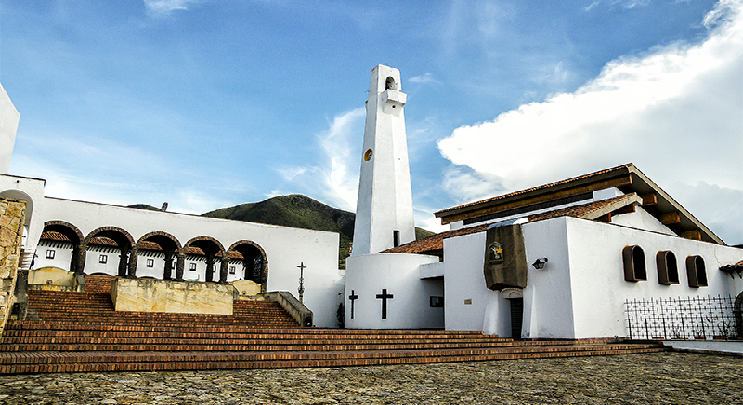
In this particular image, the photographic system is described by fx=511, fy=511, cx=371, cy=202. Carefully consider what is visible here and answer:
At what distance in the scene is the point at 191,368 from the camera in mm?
6016

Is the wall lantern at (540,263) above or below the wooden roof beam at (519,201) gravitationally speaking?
below

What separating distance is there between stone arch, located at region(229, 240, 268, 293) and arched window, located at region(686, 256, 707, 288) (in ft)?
50.7

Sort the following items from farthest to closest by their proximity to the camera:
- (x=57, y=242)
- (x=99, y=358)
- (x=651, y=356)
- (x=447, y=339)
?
(x=57, y=242)
(x=447, y=339)
(x=651, y=356)
(x=99, y=358)

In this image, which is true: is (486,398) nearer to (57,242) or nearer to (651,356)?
(651,356)

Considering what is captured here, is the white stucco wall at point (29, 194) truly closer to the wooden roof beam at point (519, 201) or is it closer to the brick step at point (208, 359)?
the brick step at point (208, 359)

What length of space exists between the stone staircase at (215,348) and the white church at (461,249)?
1.44 meters

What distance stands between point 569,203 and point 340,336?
9461 millimetres

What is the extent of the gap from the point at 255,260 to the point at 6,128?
35.0 feet

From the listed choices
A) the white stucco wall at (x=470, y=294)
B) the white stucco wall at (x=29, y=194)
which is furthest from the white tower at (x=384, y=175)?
the white stucco wall at (x=29, y=194)

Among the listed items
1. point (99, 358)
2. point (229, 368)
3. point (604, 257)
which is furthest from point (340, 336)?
point (604, 257)

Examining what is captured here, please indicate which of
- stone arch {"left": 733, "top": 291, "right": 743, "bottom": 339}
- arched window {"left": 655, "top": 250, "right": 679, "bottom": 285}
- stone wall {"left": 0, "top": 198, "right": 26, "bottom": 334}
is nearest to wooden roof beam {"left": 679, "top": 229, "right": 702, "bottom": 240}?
stone arch {"left": 733, "top": 291, "right": 743, "bottom": 339}

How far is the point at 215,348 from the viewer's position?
7758 mm

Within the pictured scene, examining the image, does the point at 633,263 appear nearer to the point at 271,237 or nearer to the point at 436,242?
the point at 436,242

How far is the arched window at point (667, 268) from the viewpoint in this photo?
13.8 m
